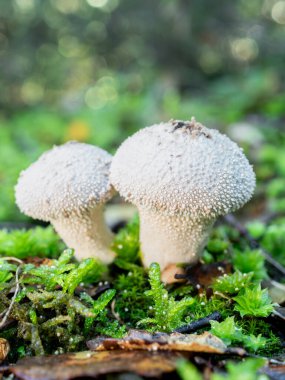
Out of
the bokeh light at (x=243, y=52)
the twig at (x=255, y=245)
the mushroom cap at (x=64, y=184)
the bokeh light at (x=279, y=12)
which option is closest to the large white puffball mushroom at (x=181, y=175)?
the mushroom cap at (x=64, y=184)

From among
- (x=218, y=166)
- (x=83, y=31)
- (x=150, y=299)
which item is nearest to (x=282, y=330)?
(x=150, y=299)

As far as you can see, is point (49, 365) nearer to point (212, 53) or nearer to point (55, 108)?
point (55, 108)

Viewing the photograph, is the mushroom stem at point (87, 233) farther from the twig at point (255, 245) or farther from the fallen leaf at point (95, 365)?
the twig at point (255, 245)

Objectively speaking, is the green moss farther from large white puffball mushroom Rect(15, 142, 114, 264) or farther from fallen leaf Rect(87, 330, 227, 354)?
fallen leaf Rect(87, 330, 227, 354)

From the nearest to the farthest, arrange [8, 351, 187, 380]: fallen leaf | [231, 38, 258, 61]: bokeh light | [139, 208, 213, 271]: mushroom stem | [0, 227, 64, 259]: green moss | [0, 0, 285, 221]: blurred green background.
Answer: [8, 351, 187, 380]: fallen leaf
[139, 208, 213, 271]: mushroom stem
[0, 227, 64, 259]: green moss
[0, 0, 285, 221]: blurred green background
[231, 38, 258, 61]: bokeh light

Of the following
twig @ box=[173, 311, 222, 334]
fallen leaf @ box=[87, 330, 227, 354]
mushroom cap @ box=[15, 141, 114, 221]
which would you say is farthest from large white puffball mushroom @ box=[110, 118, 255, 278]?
fallen leaf @ box=[87, 330, 227, 354]
